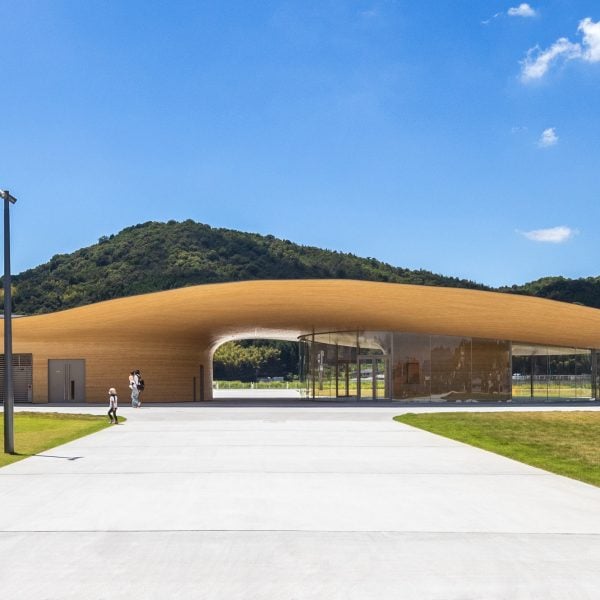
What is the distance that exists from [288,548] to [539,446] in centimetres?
1018

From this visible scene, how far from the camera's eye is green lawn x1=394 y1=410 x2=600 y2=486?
494 inches

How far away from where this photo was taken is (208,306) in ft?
103

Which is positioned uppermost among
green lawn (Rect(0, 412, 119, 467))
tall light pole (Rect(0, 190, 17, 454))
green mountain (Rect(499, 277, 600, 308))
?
green mountain (Rect(499, 277, 600, 308))

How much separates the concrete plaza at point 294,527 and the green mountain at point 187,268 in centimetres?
5023

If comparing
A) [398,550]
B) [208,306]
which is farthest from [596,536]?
[208,306]

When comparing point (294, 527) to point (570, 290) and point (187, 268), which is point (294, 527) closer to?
point (570, 290)

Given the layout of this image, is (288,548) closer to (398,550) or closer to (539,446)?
(398,550)

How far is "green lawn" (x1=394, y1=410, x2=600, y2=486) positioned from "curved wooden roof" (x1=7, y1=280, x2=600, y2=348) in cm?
518

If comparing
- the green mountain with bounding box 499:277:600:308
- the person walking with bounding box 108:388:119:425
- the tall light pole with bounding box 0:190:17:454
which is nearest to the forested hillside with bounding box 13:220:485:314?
the green mountain with bounding box 499:277:600:308

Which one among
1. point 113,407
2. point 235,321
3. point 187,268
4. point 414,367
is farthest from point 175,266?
point 113,407

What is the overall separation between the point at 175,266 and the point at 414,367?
123 ft

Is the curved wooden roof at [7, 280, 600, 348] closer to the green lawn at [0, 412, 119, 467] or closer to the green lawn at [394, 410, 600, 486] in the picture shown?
the green lawn at [394, 410, 600, 486]

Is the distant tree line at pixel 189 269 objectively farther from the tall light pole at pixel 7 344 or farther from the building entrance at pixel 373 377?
the tall light pole at pixel 7 344

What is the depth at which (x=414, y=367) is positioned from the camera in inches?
1419
